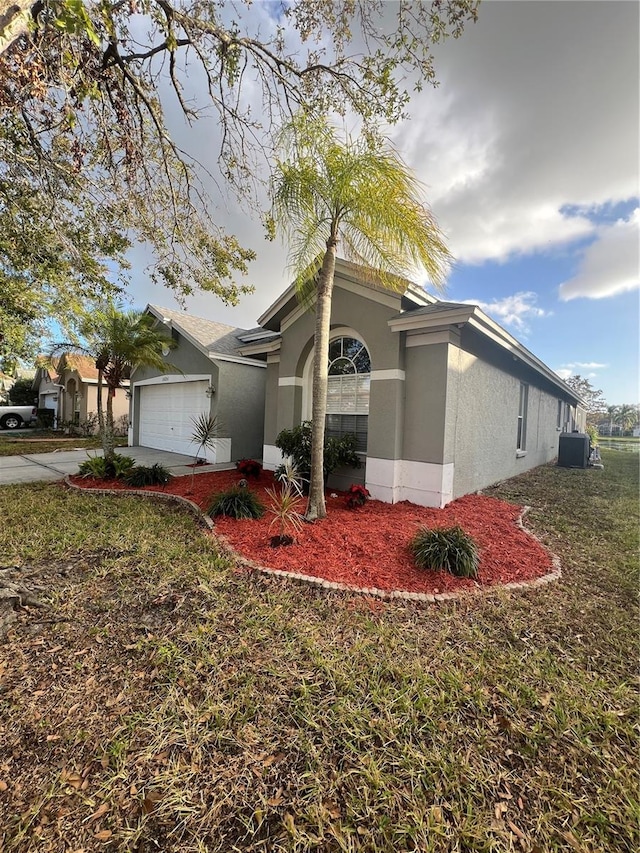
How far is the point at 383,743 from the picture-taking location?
227 centimetres

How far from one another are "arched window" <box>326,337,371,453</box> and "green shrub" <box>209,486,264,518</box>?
115 inches

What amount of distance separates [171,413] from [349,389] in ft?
29.0

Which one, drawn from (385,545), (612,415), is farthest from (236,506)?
(612,415)

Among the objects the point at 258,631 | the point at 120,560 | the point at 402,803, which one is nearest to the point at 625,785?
the point at 402,803

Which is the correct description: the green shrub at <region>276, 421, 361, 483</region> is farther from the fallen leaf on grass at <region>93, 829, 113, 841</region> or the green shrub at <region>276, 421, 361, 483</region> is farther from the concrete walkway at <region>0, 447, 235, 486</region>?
the fallen leaf on grass at <region>93, 829, 113, 841</region>

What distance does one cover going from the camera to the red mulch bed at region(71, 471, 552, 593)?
14.4 ft

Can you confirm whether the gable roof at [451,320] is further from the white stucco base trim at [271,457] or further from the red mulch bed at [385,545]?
the white stucco base trim at [271,457]

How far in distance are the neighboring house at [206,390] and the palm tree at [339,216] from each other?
6.37 metres

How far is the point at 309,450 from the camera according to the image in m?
7.82

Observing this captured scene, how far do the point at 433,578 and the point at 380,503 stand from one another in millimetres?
3043

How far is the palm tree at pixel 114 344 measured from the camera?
8836 millimetres

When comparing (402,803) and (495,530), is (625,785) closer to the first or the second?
(402,803)

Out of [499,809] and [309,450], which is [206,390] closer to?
[309,450]

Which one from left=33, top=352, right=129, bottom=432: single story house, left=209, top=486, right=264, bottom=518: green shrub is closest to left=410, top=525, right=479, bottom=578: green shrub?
left=209, top=486, right=264, bottom=518: green shrub
